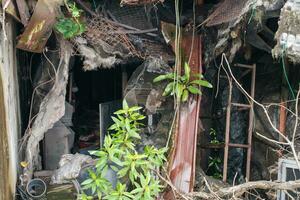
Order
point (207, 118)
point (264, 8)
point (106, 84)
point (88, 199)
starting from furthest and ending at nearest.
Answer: point (106, 84) < point (207, 118) < point (264, 8) < point (88, 199)

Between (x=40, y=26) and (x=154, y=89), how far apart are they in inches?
73.2

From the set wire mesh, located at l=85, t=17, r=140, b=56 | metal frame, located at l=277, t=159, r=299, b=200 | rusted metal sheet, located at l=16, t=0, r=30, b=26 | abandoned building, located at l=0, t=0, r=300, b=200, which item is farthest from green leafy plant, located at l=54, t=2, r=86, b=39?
metal frame, located at l=277, t=159, r=299, b=200

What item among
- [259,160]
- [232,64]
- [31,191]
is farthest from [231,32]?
[31,191]

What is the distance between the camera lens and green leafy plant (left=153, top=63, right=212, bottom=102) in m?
6.47

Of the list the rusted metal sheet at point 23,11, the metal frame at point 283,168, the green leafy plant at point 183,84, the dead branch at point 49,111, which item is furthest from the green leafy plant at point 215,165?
the rusted metal sheet at point 23,11

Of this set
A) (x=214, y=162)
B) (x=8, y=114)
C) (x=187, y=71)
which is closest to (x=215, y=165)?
(x=214, y=162)

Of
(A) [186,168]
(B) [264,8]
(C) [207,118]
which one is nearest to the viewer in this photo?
(B) [264,8]

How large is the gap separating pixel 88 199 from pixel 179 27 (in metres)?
2.76

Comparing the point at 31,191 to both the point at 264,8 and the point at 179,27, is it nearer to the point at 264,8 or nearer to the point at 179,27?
the point at 179,27

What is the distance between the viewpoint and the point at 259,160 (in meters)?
7.75

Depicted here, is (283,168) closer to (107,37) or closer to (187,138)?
(187,138)

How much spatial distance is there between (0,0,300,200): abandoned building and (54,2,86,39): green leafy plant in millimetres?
Result: 15

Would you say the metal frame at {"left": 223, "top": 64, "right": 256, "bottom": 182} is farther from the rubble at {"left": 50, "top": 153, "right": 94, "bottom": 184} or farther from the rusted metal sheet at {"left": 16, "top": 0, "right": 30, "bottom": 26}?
the rusted metal sheet at {"left": 16, "top": 0, "right": 30, "bottom": 26}

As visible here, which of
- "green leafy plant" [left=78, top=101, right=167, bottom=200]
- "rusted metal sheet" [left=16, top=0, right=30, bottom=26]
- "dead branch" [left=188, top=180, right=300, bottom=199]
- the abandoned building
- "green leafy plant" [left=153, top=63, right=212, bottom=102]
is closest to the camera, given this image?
"dead branch" [left=188, top=180, right=300, bottom=199]
